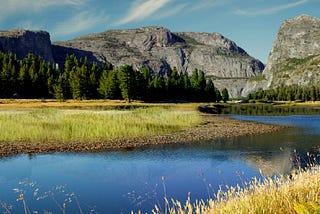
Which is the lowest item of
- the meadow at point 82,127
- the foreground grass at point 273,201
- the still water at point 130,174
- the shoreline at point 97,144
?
the still water at point 130,174

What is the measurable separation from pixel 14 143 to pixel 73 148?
611cm

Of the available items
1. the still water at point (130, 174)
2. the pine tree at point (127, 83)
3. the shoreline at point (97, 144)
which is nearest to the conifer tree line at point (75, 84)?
the pine tree at point (127, 83)

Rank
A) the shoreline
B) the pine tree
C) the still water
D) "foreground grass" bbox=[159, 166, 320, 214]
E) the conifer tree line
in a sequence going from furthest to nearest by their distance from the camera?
the conifer tree line < the pine tree < the shoreline < the still water < "foreground grass" bbox=[159, 166, 320, 214]

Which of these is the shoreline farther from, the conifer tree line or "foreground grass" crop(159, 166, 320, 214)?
the conifer tree line

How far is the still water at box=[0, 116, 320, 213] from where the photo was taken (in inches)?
605

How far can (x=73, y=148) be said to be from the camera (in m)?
30.6

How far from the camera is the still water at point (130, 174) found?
1538 cm

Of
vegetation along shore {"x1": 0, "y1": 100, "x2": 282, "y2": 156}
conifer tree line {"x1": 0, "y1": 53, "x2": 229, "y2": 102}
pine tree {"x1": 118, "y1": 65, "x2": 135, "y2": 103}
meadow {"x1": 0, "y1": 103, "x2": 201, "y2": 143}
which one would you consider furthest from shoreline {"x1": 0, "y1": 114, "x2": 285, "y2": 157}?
pine tree {"x1": 118, "y1": 65, "x2": 135, "y2": 103}

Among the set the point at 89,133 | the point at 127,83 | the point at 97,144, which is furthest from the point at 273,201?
the point at 127,83

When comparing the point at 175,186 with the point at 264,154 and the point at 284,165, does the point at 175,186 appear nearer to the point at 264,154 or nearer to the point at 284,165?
the point at 284,165

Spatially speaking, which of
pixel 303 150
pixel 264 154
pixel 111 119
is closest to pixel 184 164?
pixel 264 154

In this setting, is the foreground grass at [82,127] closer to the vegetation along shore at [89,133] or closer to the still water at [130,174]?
the vegetation along shore at [89,133]

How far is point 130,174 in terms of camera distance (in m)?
21.0

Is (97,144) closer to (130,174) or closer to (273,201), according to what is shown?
(130,174)
